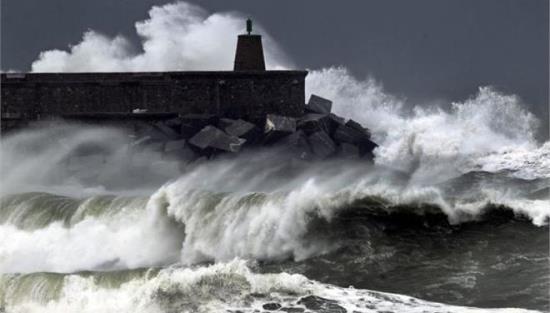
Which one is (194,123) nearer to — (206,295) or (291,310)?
(206,295)

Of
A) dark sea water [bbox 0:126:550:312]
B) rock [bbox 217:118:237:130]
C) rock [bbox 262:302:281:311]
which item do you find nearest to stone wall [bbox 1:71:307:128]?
rock [bbox 217:118:237:130]

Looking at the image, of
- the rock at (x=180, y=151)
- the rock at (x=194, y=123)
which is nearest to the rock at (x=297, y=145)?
the rock at (x=194, y=123)

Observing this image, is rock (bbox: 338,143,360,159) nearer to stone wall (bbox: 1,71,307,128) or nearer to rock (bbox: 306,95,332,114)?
stone wall (bbox: 1,71,307,128)

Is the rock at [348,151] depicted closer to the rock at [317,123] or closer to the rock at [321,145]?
the rock at [321,145]

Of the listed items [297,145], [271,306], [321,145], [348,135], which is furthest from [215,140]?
[271,306]

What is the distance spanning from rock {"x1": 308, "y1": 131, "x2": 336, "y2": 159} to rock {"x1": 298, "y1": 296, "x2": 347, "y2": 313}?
14.9 metres

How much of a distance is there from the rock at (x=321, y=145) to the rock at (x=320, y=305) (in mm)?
14906

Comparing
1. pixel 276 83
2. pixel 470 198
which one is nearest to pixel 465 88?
pixel 276 83

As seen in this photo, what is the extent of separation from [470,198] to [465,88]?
56.6 meters

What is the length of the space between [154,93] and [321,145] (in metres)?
5.43

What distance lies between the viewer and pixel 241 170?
26094 mm

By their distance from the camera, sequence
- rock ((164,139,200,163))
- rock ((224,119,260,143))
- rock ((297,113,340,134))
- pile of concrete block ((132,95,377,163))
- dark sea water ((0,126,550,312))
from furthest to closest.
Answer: rock ((297,113,340,134)) < rock ((224,119,260,143)) < pile of concrete block ((132,95,377,163)) < rock ((164,139,200,163)) < dark sea water ((0,126,550,312))

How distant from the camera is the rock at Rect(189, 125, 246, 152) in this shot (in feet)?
89.2

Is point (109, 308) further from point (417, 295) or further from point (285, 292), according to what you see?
point (417, 295)
